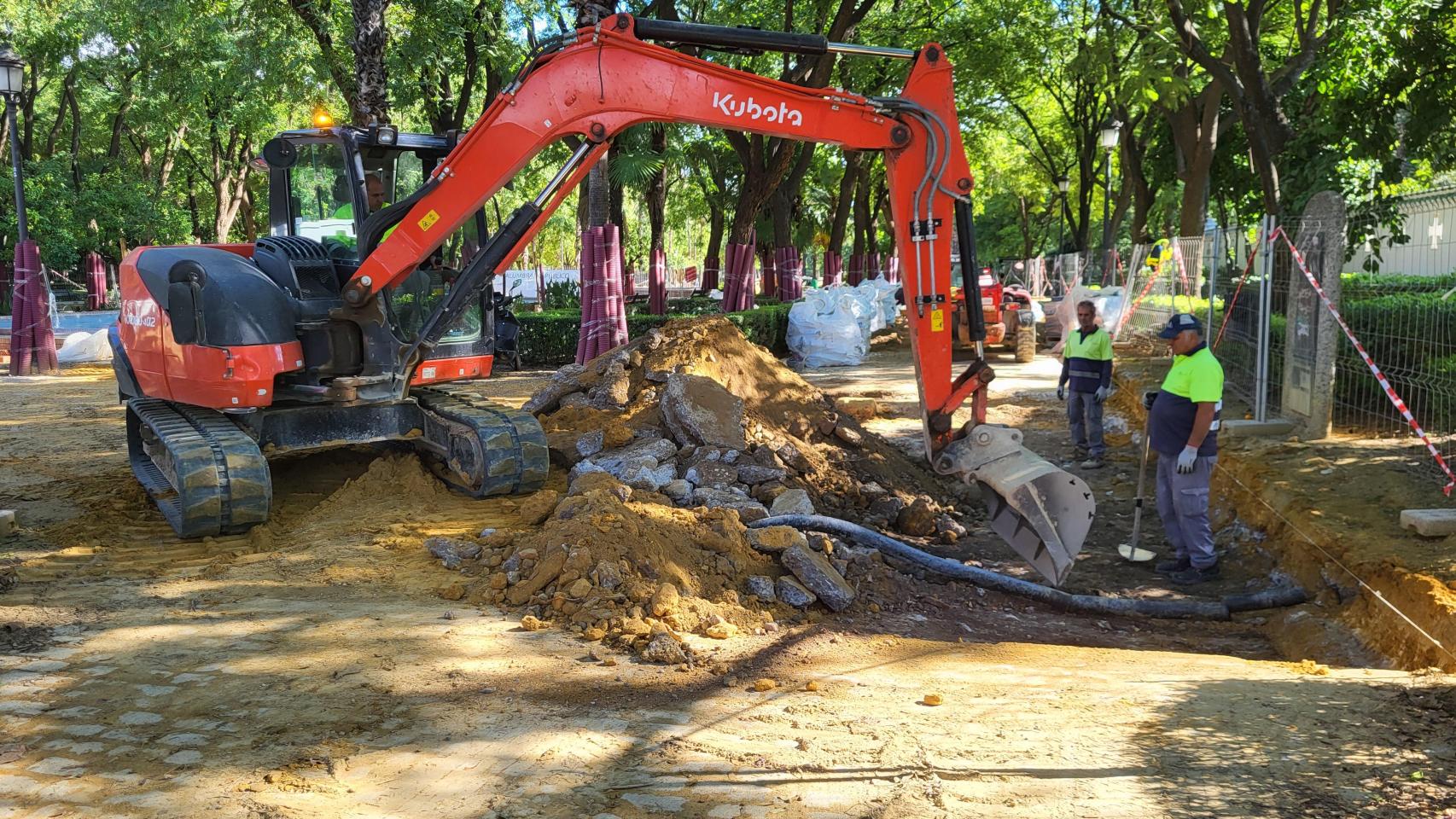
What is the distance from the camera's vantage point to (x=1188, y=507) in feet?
24.6

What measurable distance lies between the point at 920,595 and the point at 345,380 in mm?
4425

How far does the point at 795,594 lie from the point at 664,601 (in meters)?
0.83

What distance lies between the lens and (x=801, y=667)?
5.44 metres

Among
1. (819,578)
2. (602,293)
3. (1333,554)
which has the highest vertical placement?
(602,293)

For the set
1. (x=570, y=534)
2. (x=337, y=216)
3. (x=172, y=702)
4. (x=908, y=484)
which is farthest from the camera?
(x=908, y=484)

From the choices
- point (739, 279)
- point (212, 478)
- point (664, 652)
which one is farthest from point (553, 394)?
point (739, 279)

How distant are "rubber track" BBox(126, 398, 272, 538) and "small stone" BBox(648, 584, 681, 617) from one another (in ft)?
10.3

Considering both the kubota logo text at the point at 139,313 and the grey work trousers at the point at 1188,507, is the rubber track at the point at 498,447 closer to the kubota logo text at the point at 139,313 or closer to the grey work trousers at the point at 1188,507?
the kubota logo text at the point at 139,313

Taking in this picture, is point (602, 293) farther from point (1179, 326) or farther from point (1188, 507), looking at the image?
point (1188, 507)

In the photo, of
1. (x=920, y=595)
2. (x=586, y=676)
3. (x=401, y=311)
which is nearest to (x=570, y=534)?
(x=586, y=676)

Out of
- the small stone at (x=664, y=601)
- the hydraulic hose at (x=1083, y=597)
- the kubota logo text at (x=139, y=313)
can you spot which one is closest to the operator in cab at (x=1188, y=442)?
the hydraulic hose at (x=1083, y=597)

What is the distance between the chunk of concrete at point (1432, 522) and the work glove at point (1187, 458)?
4.36 feet

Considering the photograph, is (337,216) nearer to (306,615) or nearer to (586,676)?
(306,615)

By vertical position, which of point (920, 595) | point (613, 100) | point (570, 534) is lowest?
point (920, 595)
